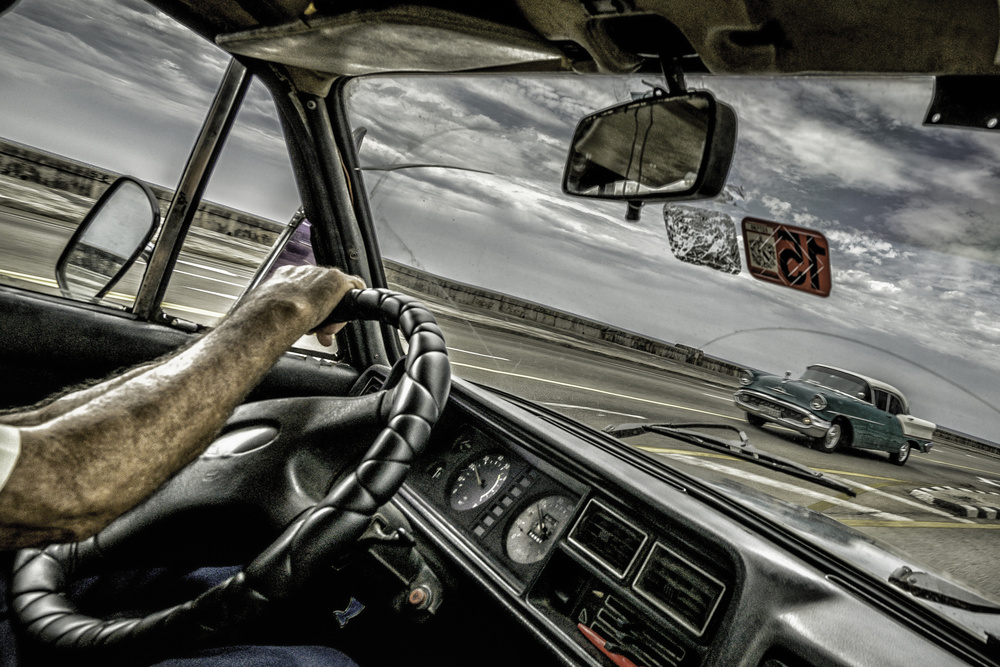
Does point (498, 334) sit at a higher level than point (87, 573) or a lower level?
higher

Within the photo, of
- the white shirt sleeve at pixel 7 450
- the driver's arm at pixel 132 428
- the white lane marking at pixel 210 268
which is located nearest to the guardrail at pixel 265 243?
the white lane marking at pixel 210 268

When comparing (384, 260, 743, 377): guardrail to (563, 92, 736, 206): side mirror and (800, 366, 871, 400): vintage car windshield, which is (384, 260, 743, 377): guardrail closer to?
(800, 366, 871, 400): vintage car windshield

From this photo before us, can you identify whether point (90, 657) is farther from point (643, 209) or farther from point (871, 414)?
point (871, 414)

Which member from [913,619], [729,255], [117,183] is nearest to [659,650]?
[913,619]

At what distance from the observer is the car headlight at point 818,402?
1.77 metres

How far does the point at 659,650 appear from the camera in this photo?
1424mm

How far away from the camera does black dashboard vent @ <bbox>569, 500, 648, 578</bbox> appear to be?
5.24ft

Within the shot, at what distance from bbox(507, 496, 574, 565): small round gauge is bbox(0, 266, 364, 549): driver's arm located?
974 millimetres

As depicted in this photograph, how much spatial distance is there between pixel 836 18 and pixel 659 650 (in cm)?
152

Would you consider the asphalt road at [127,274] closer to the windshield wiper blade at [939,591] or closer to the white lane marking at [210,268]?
the white lane marking at [210,268]

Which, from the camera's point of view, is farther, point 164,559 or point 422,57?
point 422,57

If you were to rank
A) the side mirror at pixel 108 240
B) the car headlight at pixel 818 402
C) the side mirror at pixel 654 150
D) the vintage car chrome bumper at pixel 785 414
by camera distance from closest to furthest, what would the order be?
1. the side mirror at pixel 654 150
2. the car headlight at pixel 818 402
3. the vintage car chrome bumper at pixel 785 414
4. the side mirror at pixel 108 240

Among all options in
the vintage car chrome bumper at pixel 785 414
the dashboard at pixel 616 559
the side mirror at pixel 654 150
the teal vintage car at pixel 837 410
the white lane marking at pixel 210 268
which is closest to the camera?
the dashboard at pixel 616 559

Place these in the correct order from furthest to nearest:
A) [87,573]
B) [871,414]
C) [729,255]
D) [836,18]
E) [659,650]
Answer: [87,573] → [871,414] → [729,255] → [659,650] → [836,18]
